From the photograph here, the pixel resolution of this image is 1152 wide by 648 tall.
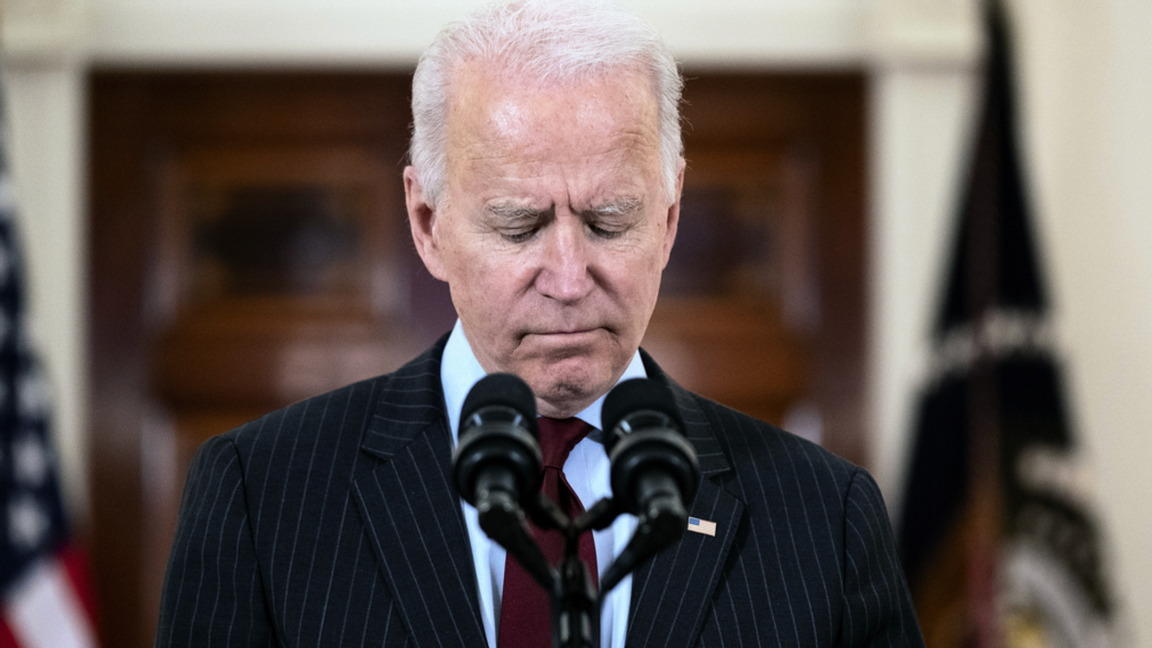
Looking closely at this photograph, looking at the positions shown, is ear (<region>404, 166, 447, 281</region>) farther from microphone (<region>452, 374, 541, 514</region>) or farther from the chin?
microphone (<region>452, 374, 541, 514</region>)

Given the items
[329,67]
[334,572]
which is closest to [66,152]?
[329,67]

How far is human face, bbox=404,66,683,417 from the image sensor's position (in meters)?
1.11

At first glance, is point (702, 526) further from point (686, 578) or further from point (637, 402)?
point (637, 402)

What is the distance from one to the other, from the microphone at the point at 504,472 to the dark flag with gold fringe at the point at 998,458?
2396mm

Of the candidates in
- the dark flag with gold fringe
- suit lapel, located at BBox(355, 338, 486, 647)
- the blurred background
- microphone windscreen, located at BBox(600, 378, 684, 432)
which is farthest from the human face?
the blurred background

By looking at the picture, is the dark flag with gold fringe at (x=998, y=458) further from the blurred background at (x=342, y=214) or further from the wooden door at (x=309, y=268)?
the wooden door at (x=309, y=268)

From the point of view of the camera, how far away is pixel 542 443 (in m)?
1.22

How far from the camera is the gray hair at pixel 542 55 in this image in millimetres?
1135

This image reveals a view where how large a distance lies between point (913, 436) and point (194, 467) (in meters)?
2.37

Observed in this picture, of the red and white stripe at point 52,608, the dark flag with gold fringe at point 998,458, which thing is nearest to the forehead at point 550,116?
the dark flag with gold fringe at point 998,458

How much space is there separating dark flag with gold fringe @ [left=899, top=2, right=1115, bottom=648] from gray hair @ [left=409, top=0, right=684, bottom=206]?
79.5 inches

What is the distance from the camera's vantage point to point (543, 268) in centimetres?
112

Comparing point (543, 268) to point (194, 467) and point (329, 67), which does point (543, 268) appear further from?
point (329, 67)

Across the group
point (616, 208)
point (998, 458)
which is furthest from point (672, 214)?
point (998, 458)
